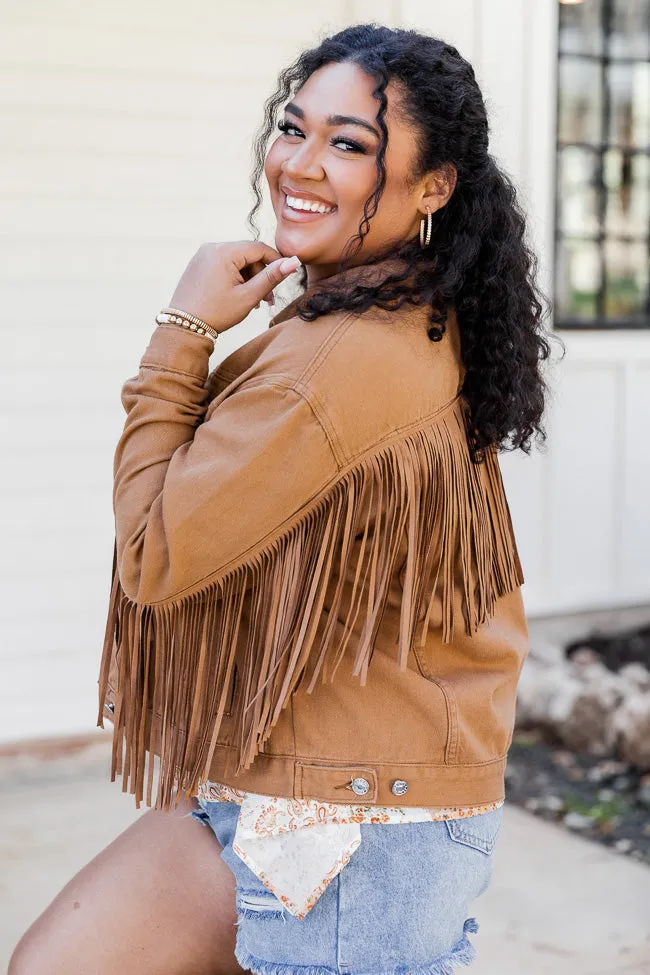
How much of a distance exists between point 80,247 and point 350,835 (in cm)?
309

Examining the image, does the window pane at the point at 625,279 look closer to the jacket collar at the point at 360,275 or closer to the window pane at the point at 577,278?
the window pane at the point at 577,278

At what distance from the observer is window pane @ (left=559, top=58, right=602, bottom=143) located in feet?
17.7

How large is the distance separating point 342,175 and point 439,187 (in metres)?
0.14

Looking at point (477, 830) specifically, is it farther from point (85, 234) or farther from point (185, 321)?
point (85, 234)

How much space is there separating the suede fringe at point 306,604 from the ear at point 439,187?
10.8 inches

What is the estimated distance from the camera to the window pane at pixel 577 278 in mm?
5547

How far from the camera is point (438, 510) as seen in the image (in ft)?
5.00

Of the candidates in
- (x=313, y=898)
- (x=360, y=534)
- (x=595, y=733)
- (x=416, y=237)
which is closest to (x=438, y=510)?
(x=360, y=534)

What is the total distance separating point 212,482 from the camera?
4.58 feet

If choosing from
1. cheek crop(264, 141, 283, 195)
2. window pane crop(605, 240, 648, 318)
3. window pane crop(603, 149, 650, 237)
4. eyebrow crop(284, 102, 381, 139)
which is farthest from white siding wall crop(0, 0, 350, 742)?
eyebrow crop(284, 102, 381, 139)

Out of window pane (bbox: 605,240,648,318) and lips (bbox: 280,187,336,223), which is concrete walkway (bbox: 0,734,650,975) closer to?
lips (bbox: 280,187,336,223)

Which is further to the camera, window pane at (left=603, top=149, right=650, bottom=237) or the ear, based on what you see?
window pane at (left=603, top=149, right=650, bottom=237)

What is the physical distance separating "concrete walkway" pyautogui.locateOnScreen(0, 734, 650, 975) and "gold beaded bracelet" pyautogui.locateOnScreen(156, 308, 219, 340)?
2.06 m

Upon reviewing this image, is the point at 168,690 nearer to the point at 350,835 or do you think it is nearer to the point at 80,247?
the point at 350,835
